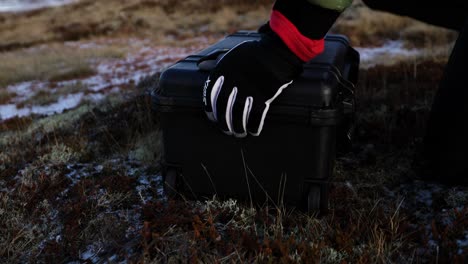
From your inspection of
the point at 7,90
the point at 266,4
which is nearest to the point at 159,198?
the point at 7,90

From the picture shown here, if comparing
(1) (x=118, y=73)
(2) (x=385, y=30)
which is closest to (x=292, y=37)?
(1) (x=118, y=73)

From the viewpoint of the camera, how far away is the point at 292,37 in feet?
6.81

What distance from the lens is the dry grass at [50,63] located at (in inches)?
517

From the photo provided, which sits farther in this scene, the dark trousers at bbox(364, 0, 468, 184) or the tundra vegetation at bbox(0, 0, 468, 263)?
the dark trousers at bbox(364, 0, 468, 184)

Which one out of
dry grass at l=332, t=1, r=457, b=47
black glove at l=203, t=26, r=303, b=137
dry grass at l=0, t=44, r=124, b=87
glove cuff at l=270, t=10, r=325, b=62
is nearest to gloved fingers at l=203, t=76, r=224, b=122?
black glove at l=203, t=26, r=303, b=137

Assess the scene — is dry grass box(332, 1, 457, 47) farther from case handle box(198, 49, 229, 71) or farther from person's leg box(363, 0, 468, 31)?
case handle box(198, 49, 229, 71)

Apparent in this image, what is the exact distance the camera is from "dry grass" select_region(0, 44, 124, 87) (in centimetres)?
1312

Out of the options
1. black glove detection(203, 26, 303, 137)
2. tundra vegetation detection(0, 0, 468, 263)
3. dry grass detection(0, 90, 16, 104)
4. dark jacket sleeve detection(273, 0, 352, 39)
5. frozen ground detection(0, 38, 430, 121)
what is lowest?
dry grass detection(0, 90, 16, 104)

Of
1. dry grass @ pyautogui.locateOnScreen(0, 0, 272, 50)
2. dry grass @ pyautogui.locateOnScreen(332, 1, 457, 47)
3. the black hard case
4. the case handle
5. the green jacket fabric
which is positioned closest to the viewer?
the green jacket fabric

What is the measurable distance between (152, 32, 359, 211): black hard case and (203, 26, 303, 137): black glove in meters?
0.09

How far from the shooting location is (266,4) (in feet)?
70.6

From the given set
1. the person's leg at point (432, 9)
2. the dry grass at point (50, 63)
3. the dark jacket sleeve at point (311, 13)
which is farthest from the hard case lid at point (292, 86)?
the dry grass at point (50, 63)

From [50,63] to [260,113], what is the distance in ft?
49.1

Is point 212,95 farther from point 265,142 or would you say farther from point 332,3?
point 332,3
